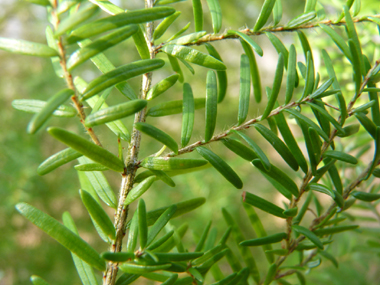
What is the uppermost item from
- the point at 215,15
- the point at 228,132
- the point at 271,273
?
the point at 215,15

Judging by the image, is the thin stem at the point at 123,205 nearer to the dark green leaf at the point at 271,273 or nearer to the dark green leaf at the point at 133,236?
the dark green leaf at the point at 133,236

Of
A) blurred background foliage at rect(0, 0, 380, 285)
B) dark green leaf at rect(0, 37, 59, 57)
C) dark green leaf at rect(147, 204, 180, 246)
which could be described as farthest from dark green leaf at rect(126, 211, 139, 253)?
blurred background foliage at rect(0, 0, 380, 285)

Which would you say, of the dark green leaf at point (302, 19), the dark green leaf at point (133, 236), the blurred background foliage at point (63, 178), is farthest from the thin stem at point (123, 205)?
the blurred background foliage at point (63, 178)

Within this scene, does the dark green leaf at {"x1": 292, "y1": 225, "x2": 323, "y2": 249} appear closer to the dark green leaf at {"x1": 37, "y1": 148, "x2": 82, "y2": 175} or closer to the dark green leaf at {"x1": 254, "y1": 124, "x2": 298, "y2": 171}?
the dark green leaf at {"x1": 254, "y1": 124, "x2": 298, "y2": 171}

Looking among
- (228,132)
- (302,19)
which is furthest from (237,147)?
(302,19)

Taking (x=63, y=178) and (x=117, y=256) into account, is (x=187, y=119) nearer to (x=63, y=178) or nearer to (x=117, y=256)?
(x=117, y=256)

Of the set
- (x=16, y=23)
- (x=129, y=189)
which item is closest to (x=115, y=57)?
(x=16, y=23)
